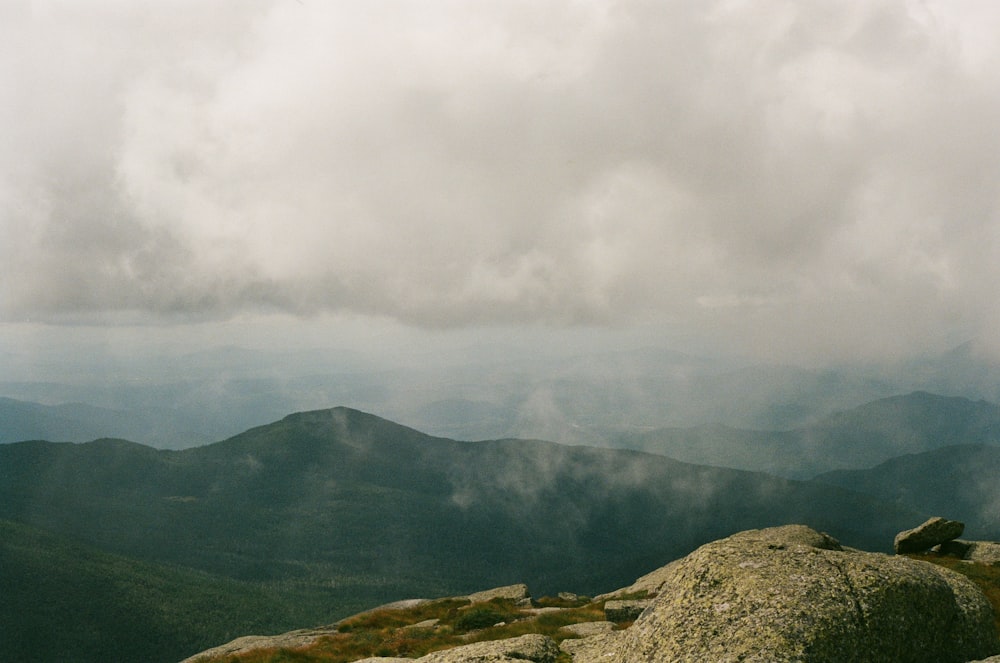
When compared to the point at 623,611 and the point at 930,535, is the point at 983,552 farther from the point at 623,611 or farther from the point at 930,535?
the point at 623,611

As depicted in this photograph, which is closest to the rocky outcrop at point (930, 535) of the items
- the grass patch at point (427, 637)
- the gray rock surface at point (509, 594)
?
the grass patch at point (427, 637)

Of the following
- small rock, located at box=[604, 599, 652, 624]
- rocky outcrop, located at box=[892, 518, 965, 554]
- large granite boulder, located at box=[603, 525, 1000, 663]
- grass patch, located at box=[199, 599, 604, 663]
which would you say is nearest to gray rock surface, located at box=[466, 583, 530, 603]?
grass patch, located at box=[199, 599, 604, 663]

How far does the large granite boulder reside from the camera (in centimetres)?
1199

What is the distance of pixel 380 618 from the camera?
52.8 m

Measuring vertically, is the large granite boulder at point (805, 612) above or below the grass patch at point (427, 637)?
above

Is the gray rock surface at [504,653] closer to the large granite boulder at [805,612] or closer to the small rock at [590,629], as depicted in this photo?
the large granite boulder at [805,612]

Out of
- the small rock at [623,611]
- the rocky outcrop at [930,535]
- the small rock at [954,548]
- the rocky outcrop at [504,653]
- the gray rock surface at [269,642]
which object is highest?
the rocky outcrop at [504,653]

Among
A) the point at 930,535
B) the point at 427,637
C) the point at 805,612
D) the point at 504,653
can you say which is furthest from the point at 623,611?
the point at 930,535

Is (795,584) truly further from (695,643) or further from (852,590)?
(695,643)

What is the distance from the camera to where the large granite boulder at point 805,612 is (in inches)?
472

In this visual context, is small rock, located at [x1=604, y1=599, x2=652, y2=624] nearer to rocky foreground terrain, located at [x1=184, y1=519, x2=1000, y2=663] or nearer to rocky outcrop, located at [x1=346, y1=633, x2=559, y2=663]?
rocky outcrop, located at [x1=346, y1=633, x2=559, y2=663]

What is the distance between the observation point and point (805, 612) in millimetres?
12352

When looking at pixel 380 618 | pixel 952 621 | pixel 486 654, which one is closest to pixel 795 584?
pixel 952 621

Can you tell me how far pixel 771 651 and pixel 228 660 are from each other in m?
39.0
